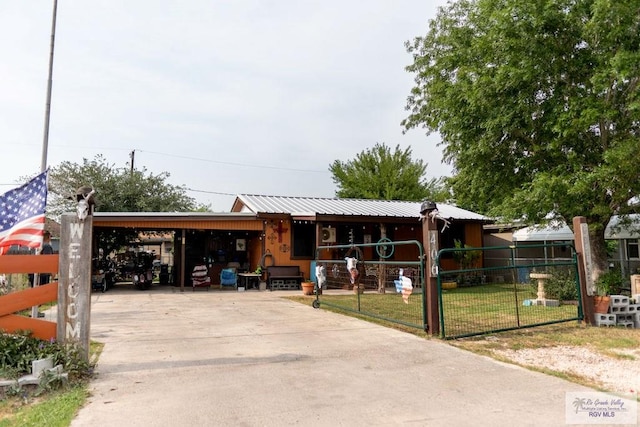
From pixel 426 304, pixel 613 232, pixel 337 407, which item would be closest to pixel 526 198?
pixel 613 232

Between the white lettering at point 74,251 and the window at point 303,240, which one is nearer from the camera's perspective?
the white lettering at point 74,251

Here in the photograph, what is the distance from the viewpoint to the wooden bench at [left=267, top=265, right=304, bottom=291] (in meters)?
15.3

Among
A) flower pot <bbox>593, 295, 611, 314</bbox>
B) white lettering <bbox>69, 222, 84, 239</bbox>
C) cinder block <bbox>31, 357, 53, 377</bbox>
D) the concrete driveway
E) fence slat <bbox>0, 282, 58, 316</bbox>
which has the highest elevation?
white lettering <bbox>69, 222, 84, 239</bbox>

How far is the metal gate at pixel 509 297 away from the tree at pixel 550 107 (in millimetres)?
1583

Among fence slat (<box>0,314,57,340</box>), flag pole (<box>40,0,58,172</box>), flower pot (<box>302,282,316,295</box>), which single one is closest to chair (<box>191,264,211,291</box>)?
flower pot (<box>302,282,316,295</box>)

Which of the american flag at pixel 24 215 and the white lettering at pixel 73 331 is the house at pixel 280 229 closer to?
the american flag at pixel 24 215

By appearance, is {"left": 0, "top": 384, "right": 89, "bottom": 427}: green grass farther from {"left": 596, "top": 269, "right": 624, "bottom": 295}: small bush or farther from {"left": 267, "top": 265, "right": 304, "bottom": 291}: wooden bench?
{"left": 596, "top": 269, "right": 624, "bottom": 295}: small bush

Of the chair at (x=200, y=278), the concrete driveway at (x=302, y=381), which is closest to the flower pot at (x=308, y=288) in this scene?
the chair at (x=200, y=278)

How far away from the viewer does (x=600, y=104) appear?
1063cm

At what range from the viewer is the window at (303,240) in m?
16.4

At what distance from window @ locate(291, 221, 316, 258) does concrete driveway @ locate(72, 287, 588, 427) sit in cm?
861

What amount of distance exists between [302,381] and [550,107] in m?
10.7

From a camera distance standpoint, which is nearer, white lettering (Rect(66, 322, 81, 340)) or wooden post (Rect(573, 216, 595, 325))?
white lettering (Rect(66, 322, 81, 340))

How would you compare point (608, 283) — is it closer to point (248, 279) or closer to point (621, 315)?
point (621, 315)
